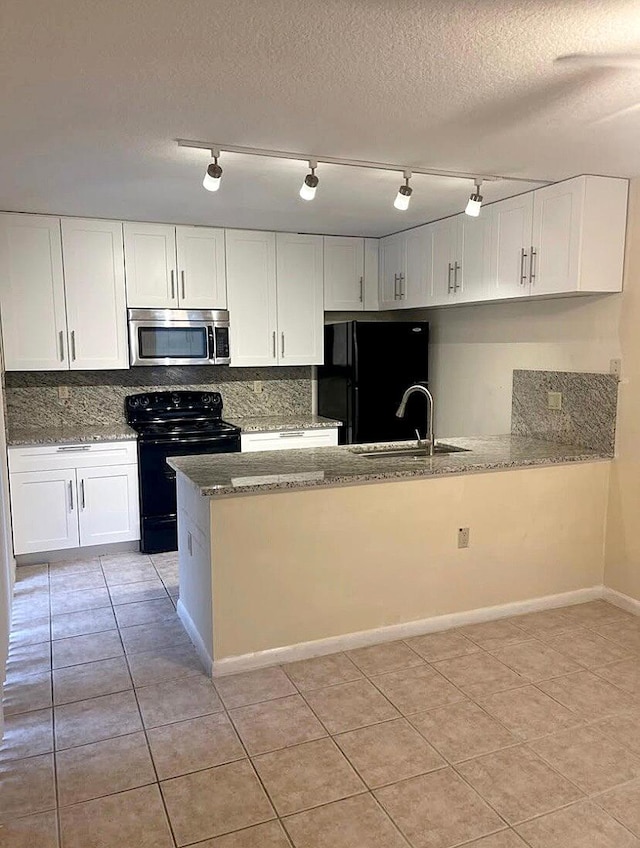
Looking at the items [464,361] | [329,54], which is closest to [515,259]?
[464,361]

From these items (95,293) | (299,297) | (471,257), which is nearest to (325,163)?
(471,257)

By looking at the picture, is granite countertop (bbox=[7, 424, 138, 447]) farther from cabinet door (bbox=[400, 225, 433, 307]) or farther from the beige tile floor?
cabinet door (bbox=[400, 225, 433, 307])

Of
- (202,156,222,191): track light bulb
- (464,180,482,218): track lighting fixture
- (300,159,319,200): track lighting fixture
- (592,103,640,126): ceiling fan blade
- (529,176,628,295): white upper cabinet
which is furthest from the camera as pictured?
(529,176,628,295): white upper cabinet

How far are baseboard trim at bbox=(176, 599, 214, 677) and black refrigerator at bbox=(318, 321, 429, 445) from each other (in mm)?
1984

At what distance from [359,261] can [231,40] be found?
3350mm

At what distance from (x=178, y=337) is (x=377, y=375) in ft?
4.96

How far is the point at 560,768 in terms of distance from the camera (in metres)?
2.18

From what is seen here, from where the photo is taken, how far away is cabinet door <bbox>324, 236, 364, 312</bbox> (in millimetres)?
4980

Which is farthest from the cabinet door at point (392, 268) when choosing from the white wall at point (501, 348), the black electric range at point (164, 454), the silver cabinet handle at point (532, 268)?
the black electric range at point (164, 454)

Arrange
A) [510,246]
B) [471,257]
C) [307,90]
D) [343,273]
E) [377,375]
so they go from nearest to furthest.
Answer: [307,90]
[510,246]
[471,257]
[377,375]
[343,273]

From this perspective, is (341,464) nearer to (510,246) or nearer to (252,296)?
(510,246)

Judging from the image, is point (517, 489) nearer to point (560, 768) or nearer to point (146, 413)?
point (560, 768)

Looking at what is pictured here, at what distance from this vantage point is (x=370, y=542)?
3035mm

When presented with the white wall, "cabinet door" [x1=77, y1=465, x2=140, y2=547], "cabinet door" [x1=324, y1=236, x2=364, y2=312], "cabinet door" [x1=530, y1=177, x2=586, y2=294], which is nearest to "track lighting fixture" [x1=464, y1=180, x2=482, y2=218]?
"cabinet door" [x1=530, y1=177, x2=586, y2=294]
